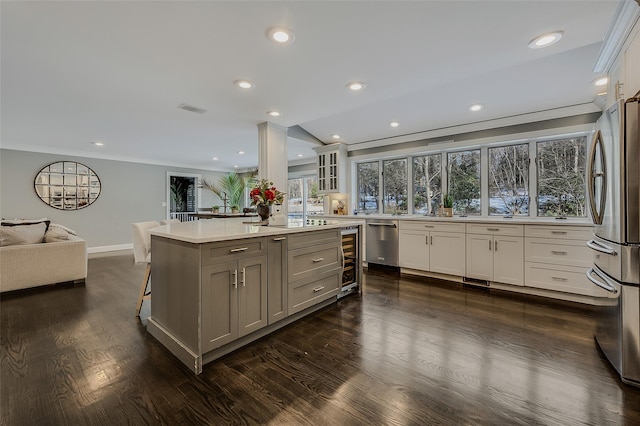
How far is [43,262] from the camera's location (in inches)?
144

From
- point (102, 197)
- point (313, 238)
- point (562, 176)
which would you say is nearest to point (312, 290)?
point (313, 238)

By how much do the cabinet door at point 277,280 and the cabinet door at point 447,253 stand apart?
8.52 feet

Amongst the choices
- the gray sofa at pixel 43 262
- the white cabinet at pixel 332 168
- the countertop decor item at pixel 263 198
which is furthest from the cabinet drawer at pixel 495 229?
the gray sofa at pixel 43 262

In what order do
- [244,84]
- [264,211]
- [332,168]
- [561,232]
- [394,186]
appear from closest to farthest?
1. [244,84]
2. [264,211]
3. [561,232]
4. [394,186]
5. [332,168]

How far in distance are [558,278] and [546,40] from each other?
2.54m

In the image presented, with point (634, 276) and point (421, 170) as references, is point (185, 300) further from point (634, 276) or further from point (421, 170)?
point (421, 170)

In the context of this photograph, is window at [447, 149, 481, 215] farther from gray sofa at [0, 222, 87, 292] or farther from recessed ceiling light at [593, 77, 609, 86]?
gray sofa at [0, 222, 87, 292]

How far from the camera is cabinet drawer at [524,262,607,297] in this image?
3029mm

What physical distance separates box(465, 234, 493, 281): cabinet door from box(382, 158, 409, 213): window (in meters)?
1.55

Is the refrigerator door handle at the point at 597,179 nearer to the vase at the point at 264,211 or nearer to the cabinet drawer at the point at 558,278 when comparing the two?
the cabinet drawer at the point at 558,278

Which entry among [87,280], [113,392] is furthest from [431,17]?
[87,280]

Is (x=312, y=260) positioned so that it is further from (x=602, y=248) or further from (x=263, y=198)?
(x=602, y=248)

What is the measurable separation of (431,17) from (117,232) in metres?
7.99

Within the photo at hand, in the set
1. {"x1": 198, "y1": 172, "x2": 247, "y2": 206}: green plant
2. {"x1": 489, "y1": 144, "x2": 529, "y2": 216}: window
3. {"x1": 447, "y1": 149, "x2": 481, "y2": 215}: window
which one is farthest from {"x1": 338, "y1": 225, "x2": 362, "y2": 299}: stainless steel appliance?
{"x1": 198, "y1": 172, "x2": 247, "y2": 206}: green plant
